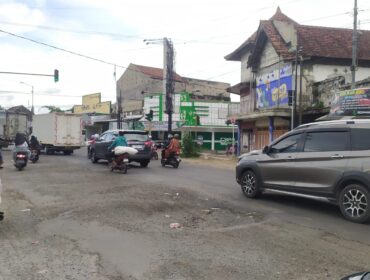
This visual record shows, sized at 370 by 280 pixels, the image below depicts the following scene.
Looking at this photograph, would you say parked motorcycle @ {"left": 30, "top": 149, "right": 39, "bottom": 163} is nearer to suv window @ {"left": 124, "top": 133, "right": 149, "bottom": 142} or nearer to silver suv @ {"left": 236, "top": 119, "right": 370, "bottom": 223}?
suv window @ {"left": 124, "top": 133, "right": 149, "bottom": 142}

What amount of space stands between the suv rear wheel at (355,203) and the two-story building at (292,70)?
17039 mm

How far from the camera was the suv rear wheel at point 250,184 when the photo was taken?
37.0 feet

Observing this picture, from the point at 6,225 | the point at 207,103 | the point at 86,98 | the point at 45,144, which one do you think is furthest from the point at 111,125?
the point at 6,225

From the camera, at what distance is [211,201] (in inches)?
436

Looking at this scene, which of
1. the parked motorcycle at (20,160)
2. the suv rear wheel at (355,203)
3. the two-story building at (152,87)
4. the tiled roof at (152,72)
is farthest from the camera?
the tiled roof at (152,72)

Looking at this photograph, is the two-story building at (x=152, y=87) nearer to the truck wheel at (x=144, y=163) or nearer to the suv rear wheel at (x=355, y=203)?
the truck wheel at (x=144, y=163)

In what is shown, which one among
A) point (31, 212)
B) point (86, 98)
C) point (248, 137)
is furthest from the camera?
point (86, 98)

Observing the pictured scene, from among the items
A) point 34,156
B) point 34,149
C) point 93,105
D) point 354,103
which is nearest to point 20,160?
point 34,156

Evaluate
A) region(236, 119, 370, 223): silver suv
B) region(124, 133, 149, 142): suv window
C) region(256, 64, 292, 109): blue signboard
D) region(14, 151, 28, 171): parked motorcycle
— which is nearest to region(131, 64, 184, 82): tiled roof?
region(256, 64, 292, 109): blue signboard

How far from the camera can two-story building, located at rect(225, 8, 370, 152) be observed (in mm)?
27391

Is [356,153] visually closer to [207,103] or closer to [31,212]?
[31,212]

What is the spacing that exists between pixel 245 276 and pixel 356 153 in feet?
14.5

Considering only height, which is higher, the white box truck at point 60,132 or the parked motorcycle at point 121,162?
the white box truck at point 60,132

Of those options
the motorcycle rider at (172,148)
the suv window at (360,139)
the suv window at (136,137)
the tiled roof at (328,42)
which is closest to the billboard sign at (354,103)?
the motorcycle rider at (172,148)
